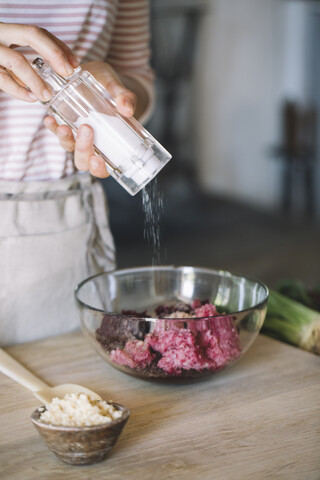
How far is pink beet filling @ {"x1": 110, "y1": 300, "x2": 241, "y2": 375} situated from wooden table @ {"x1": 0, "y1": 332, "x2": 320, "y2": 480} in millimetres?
54

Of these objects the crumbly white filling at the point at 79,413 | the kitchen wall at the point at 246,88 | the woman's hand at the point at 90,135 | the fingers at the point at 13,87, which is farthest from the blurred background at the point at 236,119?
the crumbly white filling at the point at 79,413

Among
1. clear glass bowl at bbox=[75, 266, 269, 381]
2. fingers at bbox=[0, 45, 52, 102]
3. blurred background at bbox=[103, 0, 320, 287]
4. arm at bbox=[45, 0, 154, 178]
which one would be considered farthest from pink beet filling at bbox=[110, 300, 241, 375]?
blurred background at bbox=[103, 0, 320, 287]

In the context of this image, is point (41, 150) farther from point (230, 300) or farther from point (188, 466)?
point (188, 466)

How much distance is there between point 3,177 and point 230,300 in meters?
0.47

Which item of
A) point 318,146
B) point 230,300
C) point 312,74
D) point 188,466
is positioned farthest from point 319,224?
point 188,466

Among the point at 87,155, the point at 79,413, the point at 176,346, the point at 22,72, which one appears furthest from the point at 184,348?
the point at 22,72

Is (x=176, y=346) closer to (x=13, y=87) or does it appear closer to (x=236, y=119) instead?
(x=13, y=87)

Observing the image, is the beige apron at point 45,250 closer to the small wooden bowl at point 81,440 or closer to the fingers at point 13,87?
the fingers at point 13,87

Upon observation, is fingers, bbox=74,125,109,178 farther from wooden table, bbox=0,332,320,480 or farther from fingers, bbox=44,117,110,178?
wooden table, bbox=0,332,320,480

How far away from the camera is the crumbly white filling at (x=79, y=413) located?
665 millimetres

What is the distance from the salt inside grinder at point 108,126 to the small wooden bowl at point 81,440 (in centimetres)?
32

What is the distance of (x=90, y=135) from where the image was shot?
809 millimetres

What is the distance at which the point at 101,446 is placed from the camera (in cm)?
66

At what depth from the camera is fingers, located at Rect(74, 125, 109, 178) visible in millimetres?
808
